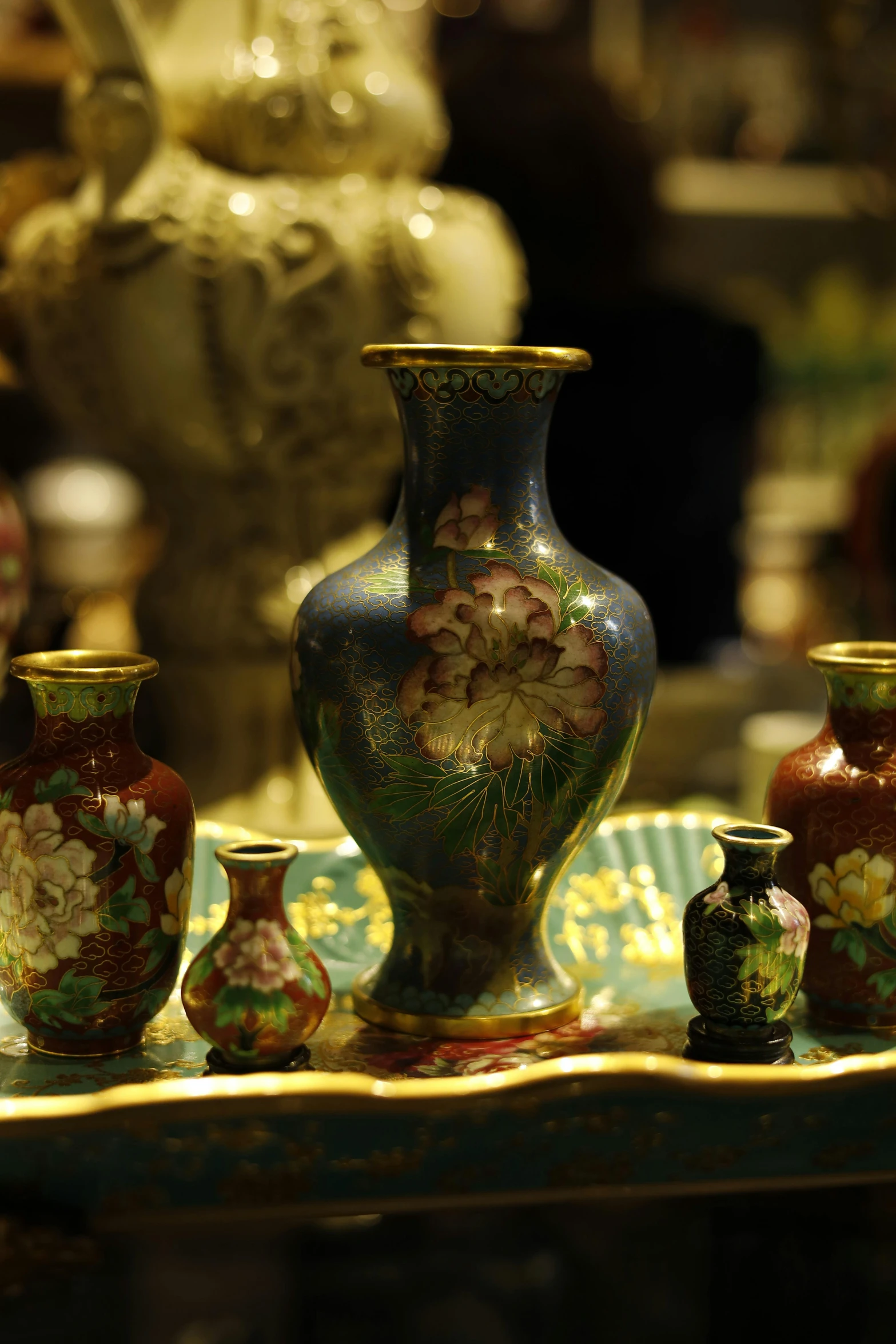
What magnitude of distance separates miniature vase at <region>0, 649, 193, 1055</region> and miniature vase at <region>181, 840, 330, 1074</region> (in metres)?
0.05

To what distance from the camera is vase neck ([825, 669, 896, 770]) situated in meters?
0.79

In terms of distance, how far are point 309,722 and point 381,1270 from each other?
28 centimetres

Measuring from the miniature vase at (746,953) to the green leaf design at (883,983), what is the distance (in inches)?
2.7

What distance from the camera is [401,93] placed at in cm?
127

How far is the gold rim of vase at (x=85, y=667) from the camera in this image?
0.73m

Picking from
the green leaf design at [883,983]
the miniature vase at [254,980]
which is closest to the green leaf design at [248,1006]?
the miniature vase at [254,980]

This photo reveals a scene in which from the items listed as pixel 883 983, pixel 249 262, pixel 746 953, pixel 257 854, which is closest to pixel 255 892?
pixel 257 854

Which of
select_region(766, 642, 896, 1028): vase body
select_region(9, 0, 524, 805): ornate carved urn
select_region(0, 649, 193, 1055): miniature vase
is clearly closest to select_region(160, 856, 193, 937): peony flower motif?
select_region(0, 649, 193, 1055): miniature vase

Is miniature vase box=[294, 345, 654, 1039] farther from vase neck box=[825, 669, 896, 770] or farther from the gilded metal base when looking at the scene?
vase neck box=[825, 669, 896, 770]

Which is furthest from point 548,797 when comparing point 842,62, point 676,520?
point 842,62

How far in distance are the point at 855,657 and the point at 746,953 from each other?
21cm

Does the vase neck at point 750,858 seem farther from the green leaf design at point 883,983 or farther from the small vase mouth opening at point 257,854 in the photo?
the small vase mouth opening at point 257,854

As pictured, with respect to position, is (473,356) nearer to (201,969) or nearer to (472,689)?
(472,689)

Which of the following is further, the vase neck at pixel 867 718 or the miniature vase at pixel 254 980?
the vase neck at pixel 867 718
